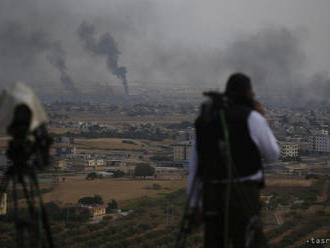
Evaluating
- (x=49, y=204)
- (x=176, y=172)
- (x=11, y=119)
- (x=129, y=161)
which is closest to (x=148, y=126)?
(x=129, y=161)

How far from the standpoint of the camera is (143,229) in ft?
48.1

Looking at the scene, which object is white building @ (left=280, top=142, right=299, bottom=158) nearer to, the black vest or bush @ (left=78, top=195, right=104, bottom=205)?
bush @ (left=78, top=195, right=104, bottom=205)

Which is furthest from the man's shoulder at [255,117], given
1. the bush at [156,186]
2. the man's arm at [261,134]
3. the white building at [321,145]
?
the white building at [321,145]

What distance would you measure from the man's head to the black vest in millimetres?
160

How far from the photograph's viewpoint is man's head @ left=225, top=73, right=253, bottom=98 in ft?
11.9

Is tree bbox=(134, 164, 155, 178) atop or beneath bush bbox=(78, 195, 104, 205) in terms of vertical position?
atop

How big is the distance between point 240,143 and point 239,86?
0.37 meters

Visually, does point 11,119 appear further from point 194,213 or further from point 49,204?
point 49,204

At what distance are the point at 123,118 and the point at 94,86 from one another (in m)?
52.5

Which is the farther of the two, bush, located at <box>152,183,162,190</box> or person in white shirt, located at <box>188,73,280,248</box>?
bush, located at <box>152,183,162,190</box>

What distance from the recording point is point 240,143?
349 centimetres

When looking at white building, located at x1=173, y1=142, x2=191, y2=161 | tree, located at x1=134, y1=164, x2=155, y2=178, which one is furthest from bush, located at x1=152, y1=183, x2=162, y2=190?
white building, located at x1=173, y1=142, x2=191, y2=161

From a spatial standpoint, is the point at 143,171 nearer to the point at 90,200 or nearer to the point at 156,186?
the point at 156,186

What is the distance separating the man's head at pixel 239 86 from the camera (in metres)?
3.62
